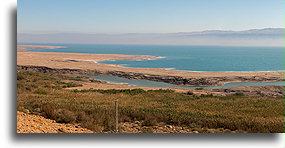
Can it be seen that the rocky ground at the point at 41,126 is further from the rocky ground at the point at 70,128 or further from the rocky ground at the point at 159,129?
the rocky ground at the point at 159,129

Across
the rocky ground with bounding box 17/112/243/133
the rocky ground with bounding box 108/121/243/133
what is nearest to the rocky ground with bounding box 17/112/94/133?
the rocky ground with bounding box 17/112/243/133

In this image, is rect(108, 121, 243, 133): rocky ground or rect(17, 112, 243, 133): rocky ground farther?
rect(108, 121, 243, 133): rocky ground

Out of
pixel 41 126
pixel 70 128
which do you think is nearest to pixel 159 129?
pixel 70 128

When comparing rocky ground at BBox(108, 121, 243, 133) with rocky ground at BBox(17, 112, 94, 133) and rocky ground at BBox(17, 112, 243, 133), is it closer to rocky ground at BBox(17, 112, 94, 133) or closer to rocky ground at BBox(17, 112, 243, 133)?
rocky ground at BBox(17, 112, 243, 133)

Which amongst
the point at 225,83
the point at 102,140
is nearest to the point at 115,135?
the point at 102,140

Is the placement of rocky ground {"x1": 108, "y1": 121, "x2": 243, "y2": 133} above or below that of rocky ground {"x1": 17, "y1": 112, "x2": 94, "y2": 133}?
below

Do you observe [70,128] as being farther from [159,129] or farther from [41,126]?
[159,129]

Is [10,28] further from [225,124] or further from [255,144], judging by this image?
[255,144]

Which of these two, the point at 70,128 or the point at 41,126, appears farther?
the point at 70,128
